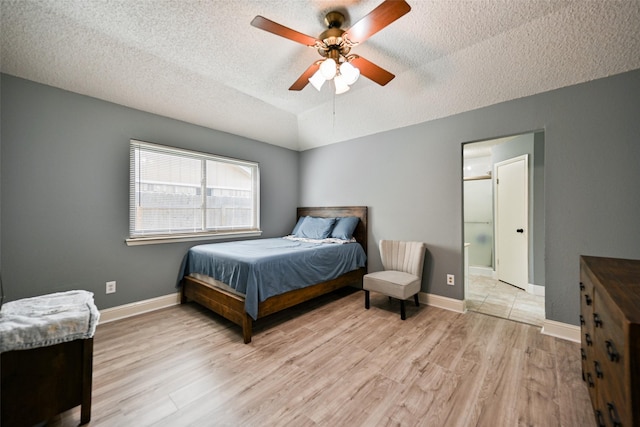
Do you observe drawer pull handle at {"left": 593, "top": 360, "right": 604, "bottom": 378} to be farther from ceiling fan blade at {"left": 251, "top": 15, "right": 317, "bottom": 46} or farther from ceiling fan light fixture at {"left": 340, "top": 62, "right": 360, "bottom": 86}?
ceiling fan blade at {"left": 251, "top": 15, "right": 317, "bottom": 46}

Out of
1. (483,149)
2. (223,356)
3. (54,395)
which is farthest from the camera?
(483,149)

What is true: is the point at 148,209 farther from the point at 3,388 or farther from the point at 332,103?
the point at 332,103

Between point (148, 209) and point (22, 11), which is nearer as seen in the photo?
point (22, 11)

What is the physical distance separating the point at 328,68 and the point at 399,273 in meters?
2.38

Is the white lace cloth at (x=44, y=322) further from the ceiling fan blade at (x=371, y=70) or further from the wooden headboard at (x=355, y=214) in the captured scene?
the wooden headboard at (x=355, y=214)

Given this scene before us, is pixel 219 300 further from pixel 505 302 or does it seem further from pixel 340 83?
pixel 505 302

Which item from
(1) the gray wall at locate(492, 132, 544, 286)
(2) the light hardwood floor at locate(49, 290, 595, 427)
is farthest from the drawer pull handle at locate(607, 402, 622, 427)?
(1) the gray wall at locate(492, 132, 544, 286)

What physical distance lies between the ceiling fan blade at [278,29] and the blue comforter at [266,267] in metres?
1.81

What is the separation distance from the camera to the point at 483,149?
4.54m

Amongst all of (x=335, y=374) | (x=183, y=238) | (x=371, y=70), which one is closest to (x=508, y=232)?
(x=371, y=70)

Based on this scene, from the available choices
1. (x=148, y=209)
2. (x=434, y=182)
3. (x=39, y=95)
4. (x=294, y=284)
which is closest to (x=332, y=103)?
(x=434, y=182)

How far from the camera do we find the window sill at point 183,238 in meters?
2.79

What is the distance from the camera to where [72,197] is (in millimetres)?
2428

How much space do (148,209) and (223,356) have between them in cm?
201
